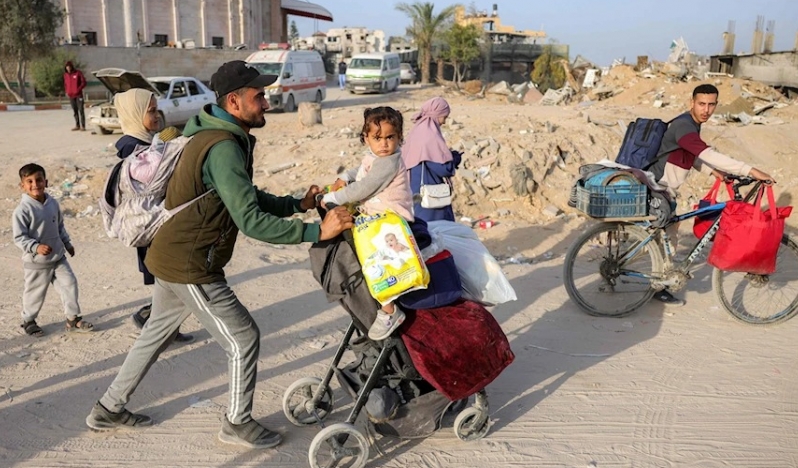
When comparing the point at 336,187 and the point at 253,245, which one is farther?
the point at 253,245

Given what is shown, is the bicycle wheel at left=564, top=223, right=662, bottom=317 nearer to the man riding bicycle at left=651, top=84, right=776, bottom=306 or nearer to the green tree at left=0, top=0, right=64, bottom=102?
the man riding bicycle at left=651, top=84, right=776, bottom=306

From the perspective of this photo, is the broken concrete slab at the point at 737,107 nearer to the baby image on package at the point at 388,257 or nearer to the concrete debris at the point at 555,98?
the concrete debris at the point at 555,98

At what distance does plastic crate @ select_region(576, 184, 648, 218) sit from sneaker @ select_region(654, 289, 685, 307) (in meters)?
1.13

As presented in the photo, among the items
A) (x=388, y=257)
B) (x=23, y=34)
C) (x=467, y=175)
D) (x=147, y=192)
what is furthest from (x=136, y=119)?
(x=23, y=34)

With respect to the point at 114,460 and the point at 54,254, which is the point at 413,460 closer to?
the point at 114,460

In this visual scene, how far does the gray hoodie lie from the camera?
15.9ft

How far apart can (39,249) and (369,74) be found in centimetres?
2739

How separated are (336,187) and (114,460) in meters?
1.80

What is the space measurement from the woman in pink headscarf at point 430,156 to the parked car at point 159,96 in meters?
11.0

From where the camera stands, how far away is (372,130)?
3387 millimetres

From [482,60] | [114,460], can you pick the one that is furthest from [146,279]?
[482,60]

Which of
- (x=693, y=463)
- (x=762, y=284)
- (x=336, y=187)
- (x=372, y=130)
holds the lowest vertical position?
(x=693, y=463)

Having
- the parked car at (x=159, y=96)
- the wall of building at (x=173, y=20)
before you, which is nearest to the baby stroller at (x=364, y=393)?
the parked car at (x=159, y=96)

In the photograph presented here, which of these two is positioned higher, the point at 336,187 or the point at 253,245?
the point at 336,187
